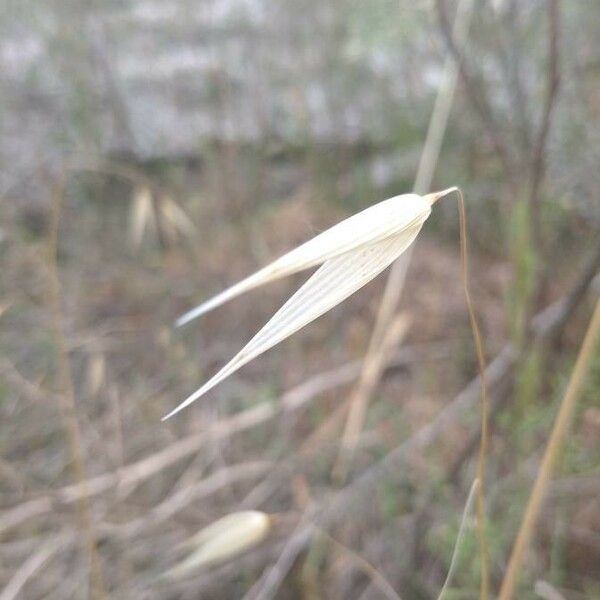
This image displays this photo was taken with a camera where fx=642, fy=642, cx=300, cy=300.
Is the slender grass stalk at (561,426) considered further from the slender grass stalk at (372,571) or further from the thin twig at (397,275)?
the thin twig at (397,275)

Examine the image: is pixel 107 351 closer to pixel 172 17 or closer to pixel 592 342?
pixel 172 17

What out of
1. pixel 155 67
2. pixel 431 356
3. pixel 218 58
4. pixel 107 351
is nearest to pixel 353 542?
pixel 431 356

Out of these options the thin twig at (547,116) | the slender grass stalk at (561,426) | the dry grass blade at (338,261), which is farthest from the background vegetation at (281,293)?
the dry grass blade at (338,261)

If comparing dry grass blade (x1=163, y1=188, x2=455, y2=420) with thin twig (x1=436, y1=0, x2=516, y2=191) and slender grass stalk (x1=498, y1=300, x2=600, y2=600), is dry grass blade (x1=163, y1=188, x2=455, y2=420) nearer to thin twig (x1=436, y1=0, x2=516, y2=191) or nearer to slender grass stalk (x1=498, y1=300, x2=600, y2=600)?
slender grass stalk (x1=498, y1=300, x2=600, y2=600)

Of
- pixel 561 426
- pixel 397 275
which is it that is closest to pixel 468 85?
pixel 397 275

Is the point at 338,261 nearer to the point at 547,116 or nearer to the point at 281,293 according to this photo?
the point at 547,116

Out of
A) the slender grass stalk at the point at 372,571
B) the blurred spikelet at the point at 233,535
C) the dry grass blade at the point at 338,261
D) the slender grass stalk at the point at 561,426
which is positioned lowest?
the slender grass stalk at the point at 372,571
